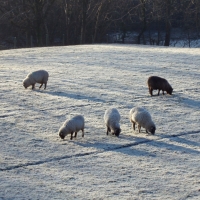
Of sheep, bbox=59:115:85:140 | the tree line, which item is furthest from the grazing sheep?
the tree line

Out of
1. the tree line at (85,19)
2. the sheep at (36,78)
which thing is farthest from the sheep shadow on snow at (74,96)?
the tree line at (85,19)

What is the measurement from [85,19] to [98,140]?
3445cm

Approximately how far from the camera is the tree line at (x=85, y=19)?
45.6m

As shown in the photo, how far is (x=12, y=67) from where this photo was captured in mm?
23703

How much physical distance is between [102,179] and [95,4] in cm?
4201

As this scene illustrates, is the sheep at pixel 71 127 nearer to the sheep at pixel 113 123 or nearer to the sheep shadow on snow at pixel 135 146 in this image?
the sheep shadow on snow at pixel 135 146

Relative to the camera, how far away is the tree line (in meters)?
45.6

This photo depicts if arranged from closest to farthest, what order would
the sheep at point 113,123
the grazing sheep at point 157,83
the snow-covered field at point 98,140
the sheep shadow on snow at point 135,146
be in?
the snow-covered field at point 98,140 < the sheep shadow on snow at point 135,146 < the sheep at point 113,123 < the grazing sheep at point 157,83

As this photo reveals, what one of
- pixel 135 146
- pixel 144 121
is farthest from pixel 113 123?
pixel 135 146

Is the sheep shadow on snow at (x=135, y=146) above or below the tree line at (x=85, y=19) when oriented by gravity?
below

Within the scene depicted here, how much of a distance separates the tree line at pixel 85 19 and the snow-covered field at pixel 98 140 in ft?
76.7

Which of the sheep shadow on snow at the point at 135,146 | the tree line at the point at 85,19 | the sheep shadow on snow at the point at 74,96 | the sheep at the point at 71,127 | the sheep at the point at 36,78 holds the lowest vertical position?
the sheep shadow on snow at the point at 135,146

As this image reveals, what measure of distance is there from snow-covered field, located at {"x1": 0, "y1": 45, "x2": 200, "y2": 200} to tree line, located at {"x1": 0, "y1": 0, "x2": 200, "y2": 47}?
23365 millimetres

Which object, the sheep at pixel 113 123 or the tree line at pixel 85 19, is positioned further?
the tree line at pixel 85 19
